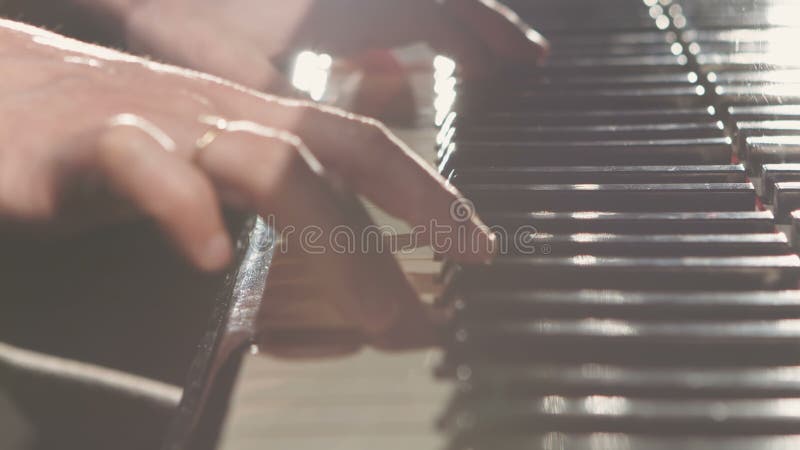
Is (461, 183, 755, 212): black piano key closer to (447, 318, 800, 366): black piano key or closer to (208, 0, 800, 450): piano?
(208, 0, 800, 450): piano

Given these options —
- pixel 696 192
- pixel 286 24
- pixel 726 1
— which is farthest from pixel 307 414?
pixel 726 1

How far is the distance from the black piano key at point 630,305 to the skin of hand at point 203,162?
0.07 metres

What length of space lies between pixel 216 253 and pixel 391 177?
0.22 metres

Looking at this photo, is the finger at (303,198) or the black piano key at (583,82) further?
the black piano key at (583,82)

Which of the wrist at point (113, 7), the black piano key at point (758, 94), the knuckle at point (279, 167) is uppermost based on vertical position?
the wrist at point (113, 7)

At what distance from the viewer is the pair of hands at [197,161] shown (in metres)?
0.73

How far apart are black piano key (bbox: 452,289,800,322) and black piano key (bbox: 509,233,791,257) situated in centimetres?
7

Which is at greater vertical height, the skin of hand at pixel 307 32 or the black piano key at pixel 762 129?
the skin of hand at pixel 307 32

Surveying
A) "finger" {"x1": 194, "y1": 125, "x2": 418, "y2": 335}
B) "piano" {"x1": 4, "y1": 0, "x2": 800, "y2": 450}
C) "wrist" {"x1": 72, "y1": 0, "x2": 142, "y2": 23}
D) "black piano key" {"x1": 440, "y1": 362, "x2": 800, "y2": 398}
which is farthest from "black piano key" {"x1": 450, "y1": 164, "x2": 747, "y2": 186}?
"wrist" {"x1": 72, "y1": 0, "x2": 142, "y2": 23}

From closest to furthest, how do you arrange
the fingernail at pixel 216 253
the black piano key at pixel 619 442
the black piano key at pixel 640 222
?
the black piano key at pixel 619 442, the fingernail at pixel 216 253, the black piano key at pixel 640 222

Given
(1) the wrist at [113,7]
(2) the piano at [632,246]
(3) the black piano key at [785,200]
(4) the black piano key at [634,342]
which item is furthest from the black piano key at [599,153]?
(1) the wrist at [113,7]

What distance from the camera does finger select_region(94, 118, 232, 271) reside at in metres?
0.71

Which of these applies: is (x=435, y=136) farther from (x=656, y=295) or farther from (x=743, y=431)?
(x=743, y=431)

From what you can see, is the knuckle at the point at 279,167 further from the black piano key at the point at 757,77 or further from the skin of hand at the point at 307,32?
the black piano key at the point at 757,77
